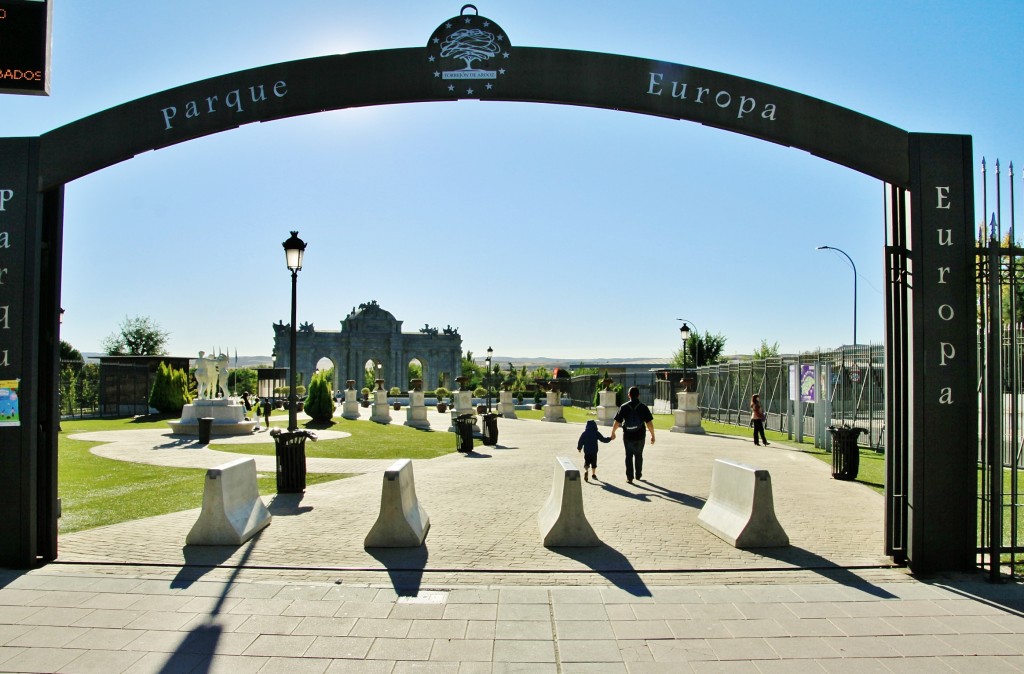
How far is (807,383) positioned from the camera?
20.8 metres

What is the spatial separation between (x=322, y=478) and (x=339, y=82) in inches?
327

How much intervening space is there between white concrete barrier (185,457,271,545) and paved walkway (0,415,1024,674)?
0.58ft

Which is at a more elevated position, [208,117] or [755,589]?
[208,117]

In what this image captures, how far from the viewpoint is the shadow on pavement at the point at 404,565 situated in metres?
6.09

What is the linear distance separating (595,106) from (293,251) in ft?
23.2

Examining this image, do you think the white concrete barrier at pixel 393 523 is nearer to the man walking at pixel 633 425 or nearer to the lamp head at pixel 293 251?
the man walking at pixel 633 425

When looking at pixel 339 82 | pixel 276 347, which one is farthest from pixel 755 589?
pixel 276 347

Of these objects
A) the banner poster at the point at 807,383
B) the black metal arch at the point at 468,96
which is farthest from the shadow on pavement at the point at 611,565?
the banner poster at the point at 807,383

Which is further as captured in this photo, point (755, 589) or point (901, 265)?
point (901, 265)

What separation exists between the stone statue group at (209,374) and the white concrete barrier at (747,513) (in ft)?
64.8

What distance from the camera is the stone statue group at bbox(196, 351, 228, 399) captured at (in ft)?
76.5

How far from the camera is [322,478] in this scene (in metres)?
13.2

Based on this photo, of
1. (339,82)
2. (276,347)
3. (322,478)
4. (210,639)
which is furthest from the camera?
(276,347)

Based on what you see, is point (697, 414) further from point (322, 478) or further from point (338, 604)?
point (338, 604)
